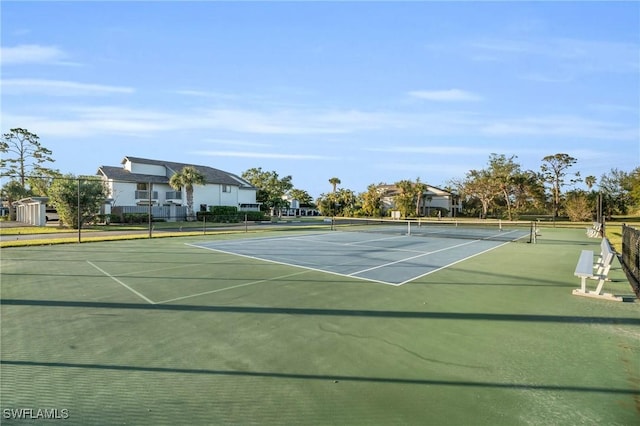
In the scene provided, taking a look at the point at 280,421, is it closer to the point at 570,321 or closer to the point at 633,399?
the point at 633,399

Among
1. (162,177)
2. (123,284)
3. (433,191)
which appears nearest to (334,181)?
(433,191)

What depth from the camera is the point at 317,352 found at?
15.1ft

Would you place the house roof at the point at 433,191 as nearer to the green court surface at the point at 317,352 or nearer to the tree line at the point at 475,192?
the tree line at the point at 475,192

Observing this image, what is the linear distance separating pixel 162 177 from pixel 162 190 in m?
2.80

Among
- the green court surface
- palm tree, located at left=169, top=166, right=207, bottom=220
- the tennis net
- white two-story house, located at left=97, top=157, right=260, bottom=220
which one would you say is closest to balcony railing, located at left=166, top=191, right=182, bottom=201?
white two-story house, located at left=97, top=157, right=260, bottom=220

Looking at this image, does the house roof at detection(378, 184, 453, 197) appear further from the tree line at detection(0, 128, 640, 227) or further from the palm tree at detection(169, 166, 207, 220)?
the palm tree at detection(169, 166, 207, 220)

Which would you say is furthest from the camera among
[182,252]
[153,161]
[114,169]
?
[153,161]

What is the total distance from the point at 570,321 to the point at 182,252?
44.5ft

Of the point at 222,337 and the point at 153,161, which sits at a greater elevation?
the point at 153,161

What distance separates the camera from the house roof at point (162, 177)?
44875 mm

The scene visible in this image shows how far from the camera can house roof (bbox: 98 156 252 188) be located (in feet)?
147

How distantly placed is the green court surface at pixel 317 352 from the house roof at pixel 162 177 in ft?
133

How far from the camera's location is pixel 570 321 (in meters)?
5.93

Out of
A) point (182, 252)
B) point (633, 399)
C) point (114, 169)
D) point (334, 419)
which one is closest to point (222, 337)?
point (334, 419)
